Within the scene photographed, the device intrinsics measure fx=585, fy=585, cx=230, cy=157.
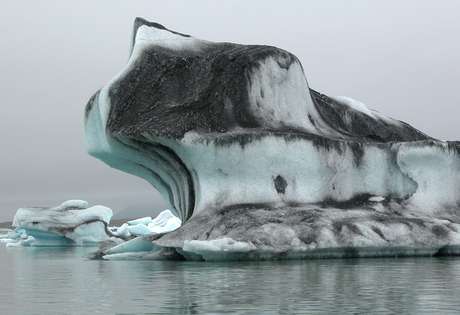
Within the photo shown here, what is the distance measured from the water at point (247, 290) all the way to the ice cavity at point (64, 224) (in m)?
16.9

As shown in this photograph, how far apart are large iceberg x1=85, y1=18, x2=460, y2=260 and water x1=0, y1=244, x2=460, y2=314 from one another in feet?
4.43

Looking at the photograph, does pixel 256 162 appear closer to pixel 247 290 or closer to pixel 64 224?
pixel 247 290

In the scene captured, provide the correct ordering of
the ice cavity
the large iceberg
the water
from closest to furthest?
the water → the large iceberg → the ice cavity

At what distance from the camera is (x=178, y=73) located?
39.0 ft

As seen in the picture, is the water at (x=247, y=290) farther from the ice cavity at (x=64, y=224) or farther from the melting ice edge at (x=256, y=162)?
the ice cavity at (x=64, y=224)

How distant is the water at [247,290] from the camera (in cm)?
435

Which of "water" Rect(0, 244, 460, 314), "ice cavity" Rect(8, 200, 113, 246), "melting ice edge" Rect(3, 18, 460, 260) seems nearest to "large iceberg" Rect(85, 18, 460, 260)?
"melting ice edge" Rect(3, 18, 460, 260)

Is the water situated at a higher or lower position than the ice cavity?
lower

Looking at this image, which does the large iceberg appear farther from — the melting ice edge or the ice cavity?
the ice cavity

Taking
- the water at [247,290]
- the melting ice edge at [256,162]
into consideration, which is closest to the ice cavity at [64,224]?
the melting ice edge at [256,162]

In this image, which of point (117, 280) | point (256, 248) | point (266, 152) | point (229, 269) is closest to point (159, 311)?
point (117, 280)

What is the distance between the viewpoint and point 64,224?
24.8m

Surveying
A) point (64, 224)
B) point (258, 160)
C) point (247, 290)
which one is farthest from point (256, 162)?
point (64, 224)

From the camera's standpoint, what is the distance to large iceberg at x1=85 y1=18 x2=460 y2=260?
942 cm
